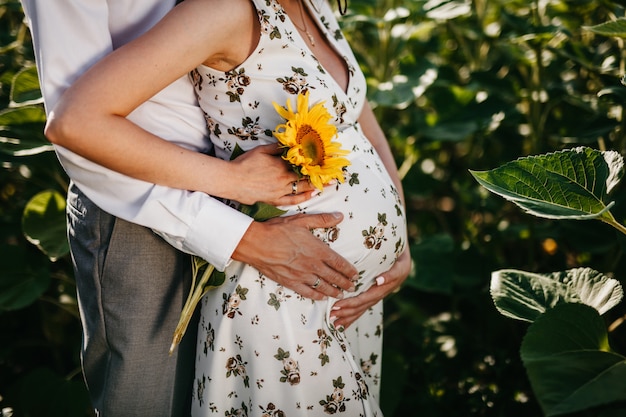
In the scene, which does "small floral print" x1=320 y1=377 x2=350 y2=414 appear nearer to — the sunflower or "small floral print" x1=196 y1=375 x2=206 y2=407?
"small floral print" x1=196 y1=375 x2=206 y2=407

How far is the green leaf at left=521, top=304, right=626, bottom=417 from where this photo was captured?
Answer: 1.05 metres

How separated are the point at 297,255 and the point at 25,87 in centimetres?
108

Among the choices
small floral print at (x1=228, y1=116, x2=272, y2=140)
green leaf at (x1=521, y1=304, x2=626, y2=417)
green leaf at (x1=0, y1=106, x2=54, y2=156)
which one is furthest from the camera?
green leaf at (x1=0, y1=106, x2=54, y2=156)

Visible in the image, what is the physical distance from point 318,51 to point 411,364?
1394 millimetres

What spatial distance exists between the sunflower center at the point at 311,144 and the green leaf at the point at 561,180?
0.35 metres

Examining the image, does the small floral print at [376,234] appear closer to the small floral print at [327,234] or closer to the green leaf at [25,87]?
the small floral print at [327,234]

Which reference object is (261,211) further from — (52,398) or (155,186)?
(52,398)

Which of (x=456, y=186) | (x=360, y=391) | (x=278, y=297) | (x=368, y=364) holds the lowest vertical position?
(x=456, y=186)

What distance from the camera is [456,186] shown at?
2699mm

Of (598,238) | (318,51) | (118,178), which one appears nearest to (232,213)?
(118,178)

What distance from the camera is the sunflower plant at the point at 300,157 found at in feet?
4.36

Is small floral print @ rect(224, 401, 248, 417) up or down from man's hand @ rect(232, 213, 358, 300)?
down

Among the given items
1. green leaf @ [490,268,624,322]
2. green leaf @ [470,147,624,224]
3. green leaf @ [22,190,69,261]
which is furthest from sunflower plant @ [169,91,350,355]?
green leaf @ [22,190,69,261]

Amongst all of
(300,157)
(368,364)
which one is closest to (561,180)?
Result: (300,157)
